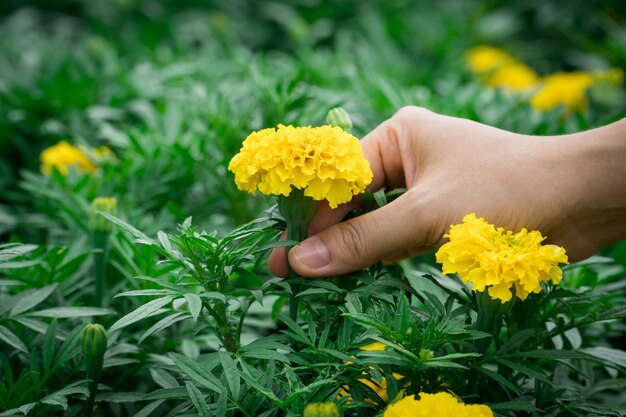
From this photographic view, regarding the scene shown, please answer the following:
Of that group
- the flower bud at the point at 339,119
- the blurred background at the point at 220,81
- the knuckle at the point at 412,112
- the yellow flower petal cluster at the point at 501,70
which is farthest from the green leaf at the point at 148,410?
the yellow flower petal cluster at the point at 501,70

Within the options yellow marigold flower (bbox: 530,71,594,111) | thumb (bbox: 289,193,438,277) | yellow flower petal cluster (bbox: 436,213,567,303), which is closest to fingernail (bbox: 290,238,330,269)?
thumb (bbox: 289,193,438,277)

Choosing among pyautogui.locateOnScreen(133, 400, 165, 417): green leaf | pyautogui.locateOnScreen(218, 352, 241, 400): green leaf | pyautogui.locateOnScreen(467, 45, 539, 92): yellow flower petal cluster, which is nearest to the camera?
pyautogui.locateOnScreen(218, 352, 241, 400): green leaf

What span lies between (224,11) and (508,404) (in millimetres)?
2836

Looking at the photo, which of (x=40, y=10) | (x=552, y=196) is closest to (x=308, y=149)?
(x=552, y=196)

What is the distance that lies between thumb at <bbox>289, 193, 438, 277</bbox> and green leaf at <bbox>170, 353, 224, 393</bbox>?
22 cm

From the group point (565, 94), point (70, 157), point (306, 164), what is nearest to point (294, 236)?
point (306, 164)

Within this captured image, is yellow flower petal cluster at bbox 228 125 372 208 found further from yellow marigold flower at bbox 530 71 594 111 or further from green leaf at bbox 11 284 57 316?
yellow marigold flower at bbox 530 71 594 111

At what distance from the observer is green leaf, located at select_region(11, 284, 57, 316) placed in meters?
1.20

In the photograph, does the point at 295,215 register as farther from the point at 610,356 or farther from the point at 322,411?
the point at 610,356

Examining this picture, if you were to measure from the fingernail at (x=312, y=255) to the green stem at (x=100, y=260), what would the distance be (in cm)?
46

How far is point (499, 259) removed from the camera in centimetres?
97

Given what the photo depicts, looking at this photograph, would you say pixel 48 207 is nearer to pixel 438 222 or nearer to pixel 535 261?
pixel 438 222

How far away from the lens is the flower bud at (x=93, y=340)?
1068 mm

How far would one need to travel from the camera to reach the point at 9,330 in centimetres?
117
